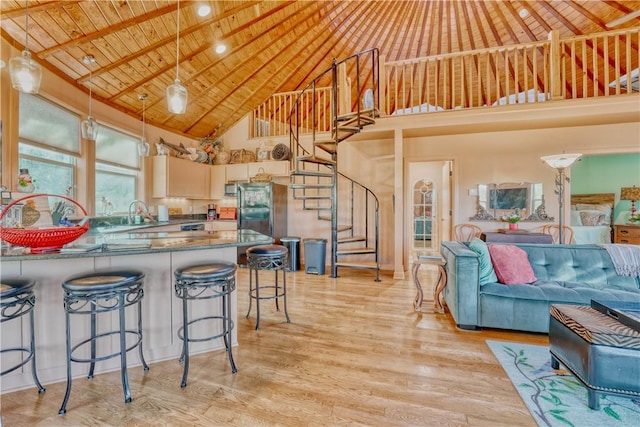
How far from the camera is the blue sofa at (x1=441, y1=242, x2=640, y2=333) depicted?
2469 mm

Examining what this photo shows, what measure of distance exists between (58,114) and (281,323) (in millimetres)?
3953

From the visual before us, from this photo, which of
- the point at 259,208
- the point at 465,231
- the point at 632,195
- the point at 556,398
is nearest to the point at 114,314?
the point at 556,398

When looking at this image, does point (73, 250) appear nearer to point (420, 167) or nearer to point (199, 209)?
point (199, 209)

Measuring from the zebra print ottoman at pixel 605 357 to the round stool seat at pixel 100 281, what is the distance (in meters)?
2.65

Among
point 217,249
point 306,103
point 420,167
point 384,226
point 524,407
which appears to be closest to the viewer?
point 524,407

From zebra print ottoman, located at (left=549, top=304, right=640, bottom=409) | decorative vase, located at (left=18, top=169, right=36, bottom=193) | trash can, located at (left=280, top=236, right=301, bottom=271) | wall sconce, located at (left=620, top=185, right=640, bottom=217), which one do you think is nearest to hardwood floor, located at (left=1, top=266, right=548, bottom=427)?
zebra print ottoman, located at (left=549, top=304, right=640, bottom=409)

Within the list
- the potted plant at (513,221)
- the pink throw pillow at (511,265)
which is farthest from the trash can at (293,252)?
the potted plant at (513,221)

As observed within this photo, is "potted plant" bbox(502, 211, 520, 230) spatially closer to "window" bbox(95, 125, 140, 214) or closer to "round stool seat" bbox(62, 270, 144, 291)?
"round stool seat" bbox(62, 270, 144, 291)

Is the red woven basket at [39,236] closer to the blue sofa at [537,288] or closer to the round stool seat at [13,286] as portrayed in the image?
the round stool seat at [13,286]

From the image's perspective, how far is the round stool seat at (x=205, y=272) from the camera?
6.06 feet

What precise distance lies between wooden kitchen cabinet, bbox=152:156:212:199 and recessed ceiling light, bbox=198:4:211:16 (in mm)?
2471

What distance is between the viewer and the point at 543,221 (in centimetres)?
493

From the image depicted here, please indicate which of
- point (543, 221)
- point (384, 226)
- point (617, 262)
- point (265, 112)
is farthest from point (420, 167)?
point (617, 262)

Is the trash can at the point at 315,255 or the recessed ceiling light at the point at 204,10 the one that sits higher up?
the recessed ceiling light at the point at 204,10
